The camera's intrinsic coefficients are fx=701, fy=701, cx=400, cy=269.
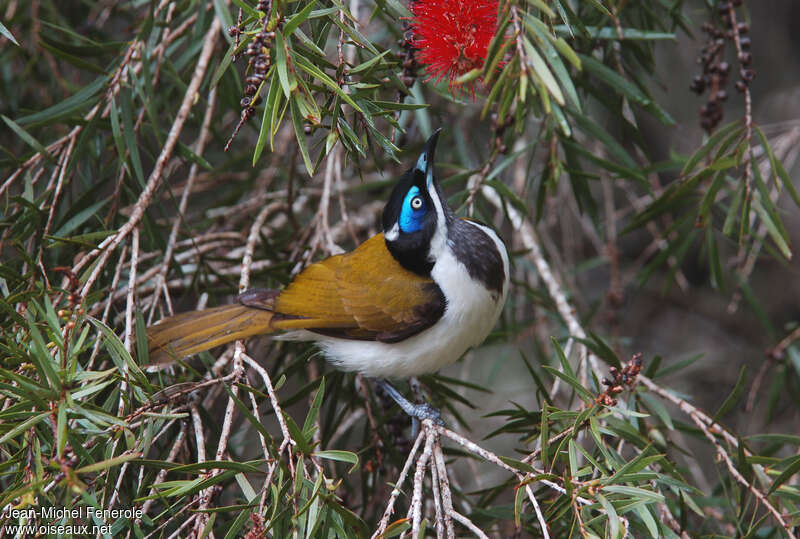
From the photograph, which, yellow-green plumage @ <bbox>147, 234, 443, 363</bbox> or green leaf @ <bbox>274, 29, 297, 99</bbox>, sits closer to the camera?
green leaf @ <bbox>274, 29, 297, 99</bbox>

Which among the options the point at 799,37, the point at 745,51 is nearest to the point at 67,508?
the point at 745,51

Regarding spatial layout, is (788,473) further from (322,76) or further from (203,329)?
(203,329)

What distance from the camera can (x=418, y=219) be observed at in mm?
2785

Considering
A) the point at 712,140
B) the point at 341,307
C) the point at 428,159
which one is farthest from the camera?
the point at 341,307

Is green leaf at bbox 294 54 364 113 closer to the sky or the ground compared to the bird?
closer to the sky

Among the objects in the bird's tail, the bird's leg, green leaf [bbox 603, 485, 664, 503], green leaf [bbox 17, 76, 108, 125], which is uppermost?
green leaf [bbox 17, 76, 108, 125]

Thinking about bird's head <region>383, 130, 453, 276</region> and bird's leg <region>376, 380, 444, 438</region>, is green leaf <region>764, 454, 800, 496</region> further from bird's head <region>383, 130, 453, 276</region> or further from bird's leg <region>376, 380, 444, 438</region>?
bird's head <region>383, 130, 453, 276</region>

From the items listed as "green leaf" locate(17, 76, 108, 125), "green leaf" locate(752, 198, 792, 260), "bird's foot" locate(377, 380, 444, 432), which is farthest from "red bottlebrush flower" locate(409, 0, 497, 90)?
"green leaf" locate(17, 76, 108, 125)

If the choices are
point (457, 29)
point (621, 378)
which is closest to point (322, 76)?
point (457, 29)

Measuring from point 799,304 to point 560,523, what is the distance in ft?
12.0

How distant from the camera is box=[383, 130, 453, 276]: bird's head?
273 cm

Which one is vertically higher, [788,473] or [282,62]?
[282,62]

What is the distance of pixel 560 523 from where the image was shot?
2367 millimetres

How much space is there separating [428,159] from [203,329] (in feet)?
3.56
